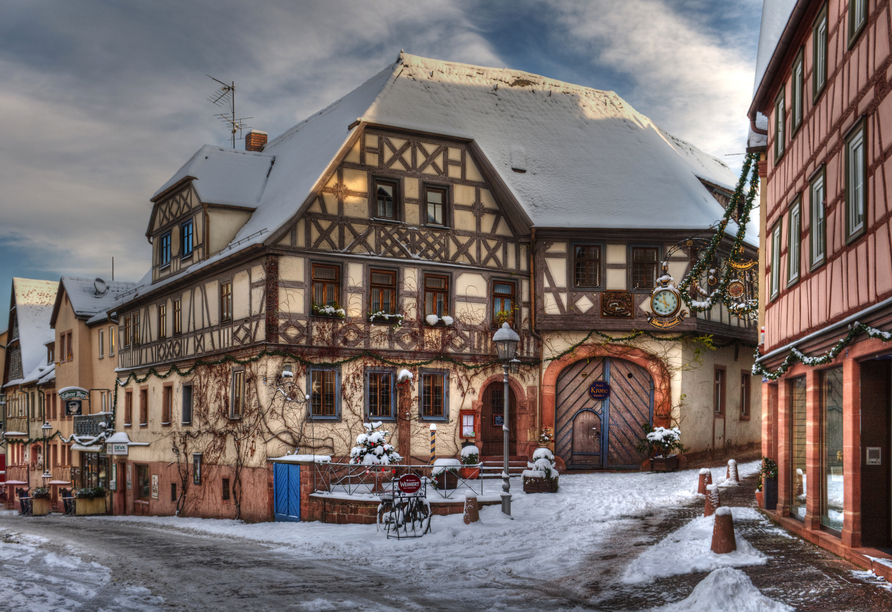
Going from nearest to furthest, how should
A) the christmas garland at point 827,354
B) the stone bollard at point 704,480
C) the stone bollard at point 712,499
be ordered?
the christmas garland at point 827,354 < the stone bollard at point 712,499 < the stone bollard at point 704,480

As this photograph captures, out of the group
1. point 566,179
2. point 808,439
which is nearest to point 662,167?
point 566,179

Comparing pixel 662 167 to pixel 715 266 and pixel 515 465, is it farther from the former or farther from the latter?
pixel 515 465

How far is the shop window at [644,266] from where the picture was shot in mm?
24766

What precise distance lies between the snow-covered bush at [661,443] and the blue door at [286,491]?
31.1ft

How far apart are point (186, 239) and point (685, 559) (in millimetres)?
19648

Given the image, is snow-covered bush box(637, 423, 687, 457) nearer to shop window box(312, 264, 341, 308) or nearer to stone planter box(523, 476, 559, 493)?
stone planter box(523, 476, 559, 493)

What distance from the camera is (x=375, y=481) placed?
19.5 metres

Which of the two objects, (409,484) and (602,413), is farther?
(602,413)

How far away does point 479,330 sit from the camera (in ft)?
79.9

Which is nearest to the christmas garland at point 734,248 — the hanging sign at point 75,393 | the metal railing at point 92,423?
the metal railing at point 92,423

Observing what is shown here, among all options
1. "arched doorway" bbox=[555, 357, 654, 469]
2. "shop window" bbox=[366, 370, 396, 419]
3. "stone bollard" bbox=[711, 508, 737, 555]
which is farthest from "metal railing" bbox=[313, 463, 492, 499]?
"stone bollard" bbox=[711, 508, 737, 555]

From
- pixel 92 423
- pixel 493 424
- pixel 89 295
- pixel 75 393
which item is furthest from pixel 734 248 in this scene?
pixel 89 295

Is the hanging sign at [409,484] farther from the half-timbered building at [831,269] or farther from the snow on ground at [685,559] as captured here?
the half-timbered building at [831,269]

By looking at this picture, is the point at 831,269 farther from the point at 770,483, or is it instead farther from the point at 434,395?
the point at 434,395
